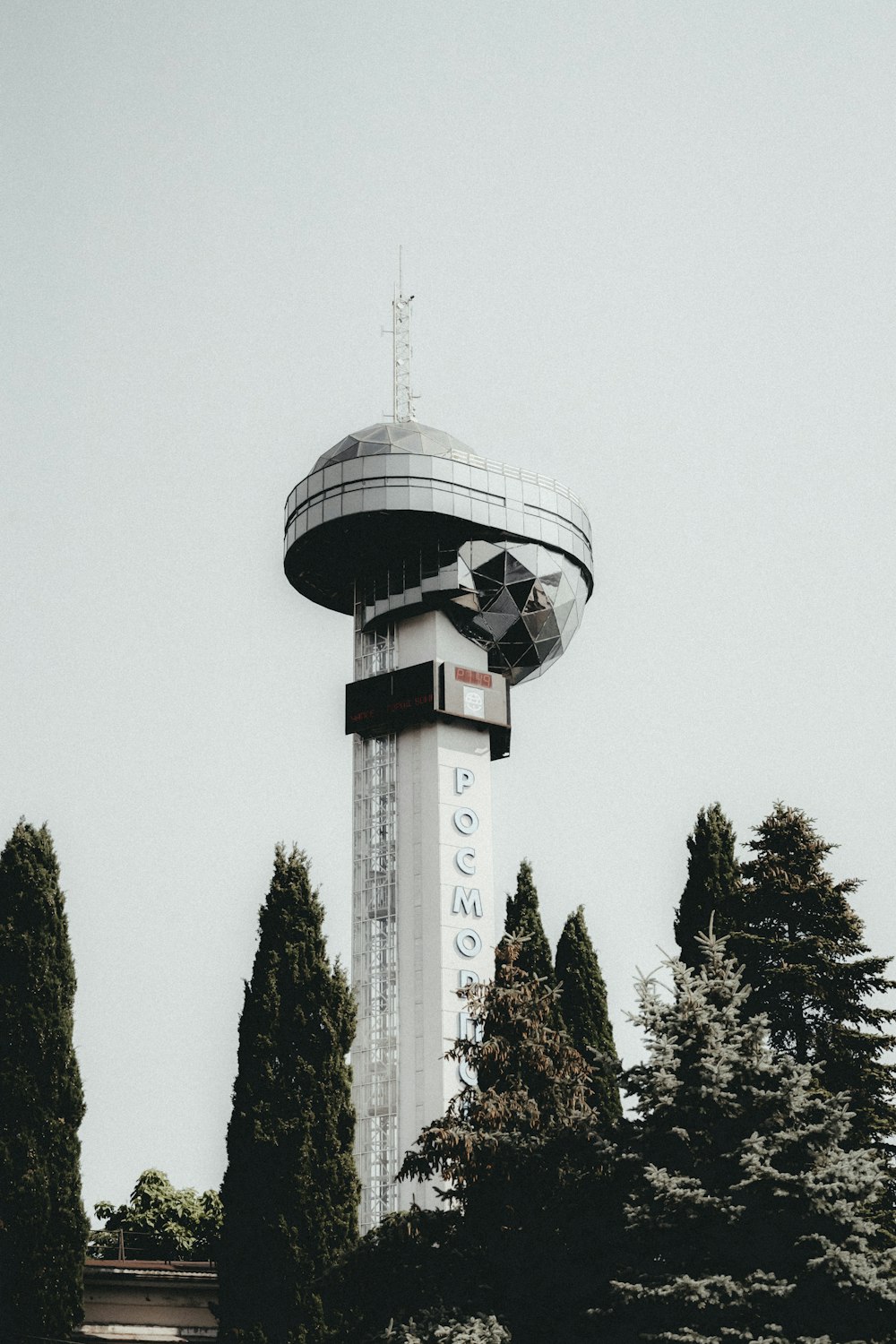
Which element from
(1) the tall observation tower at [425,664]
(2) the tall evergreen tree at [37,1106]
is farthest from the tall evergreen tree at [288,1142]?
(1) the tall observation tower at [425,664]

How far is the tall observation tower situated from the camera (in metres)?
55.8

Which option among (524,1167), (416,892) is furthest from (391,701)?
(524,1167)

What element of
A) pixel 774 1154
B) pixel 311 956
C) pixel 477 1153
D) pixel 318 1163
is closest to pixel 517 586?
pixel 311 956

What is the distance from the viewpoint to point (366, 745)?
199ft

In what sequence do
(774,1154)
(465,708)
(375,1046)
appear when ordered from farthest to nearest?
1. (465,708)
2. (375,1046)
3. (774,1154)

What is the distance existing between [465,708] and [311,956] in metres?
25.3

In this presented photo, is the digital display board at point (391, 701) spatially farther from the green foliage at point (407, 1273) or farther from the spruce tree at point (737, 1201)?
the spruce tree at point (737, 1201)

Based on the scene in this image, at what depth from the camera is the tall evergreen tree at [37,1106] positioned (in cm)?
2983

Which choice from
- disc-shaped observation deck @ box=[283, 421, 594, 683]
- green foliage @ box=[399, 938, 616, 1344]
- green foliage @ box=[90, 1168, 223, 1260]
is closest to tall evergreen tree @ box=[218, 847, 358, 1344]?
green foliage @ box=[399, 938, 616, 1344]

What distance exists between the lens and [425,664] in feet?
194

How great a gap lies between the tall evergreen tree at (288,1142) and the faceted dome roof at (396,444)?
28.5m

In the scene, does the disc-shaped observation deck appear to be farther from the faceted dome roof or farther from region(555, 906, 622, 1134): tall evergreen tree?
region(555, 906, 622, 1134): tall evergreen tree

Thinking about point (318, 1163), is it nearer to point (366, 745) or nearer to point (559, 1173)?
point (559, 1173)

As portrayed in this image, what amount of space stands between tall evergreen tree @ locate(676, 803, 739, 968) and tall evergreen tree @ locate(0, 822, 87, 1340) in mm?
15037
